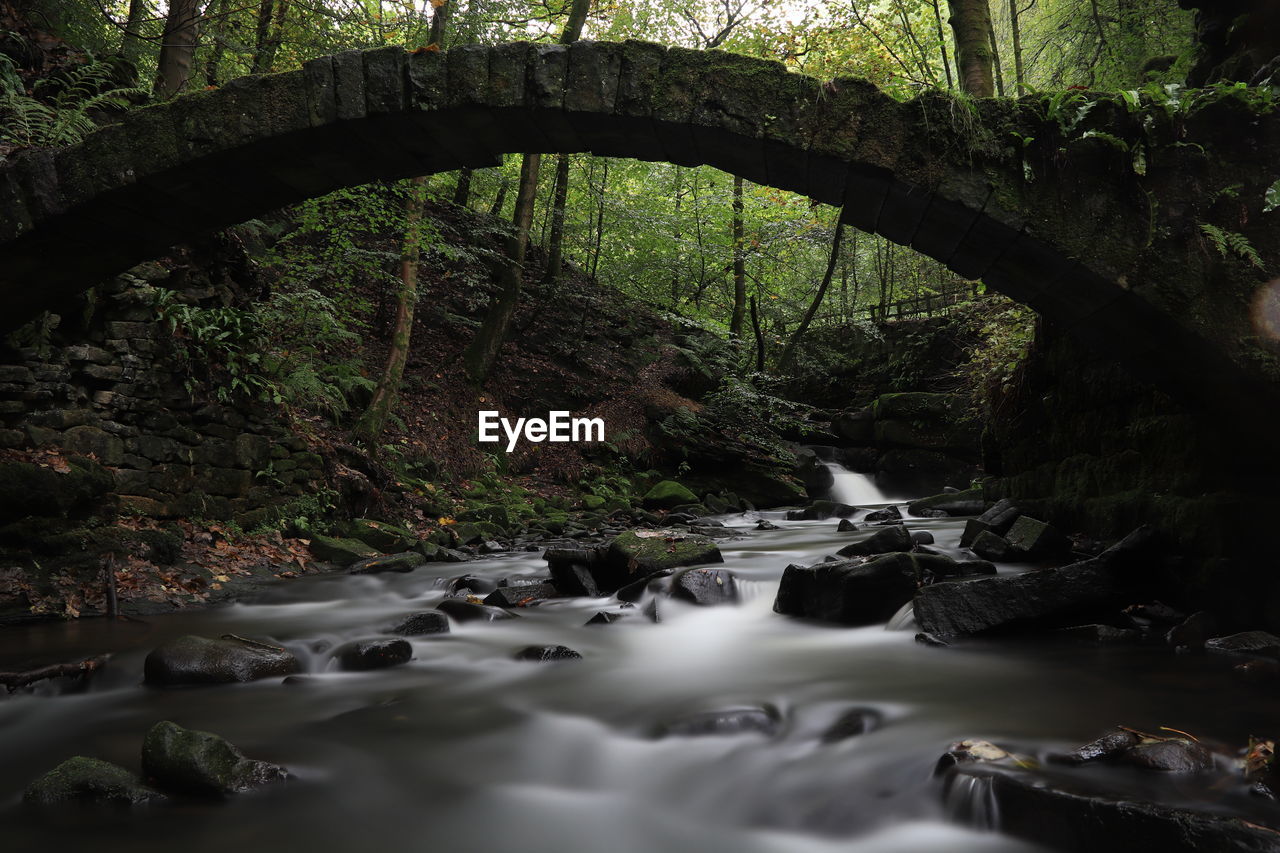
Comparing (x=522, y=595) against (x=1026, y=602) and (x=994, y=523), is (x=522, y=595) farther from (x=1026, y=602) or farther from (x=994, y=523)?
(x=994, y=523)

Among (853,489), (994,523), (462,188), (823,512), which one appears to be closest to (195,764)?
(994,523)

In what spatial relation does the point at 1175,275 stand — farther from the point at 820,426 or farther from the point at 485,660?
the point at 820,426

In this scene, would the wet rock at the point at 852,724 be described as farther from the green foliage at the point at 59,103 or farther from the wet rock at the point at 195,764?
the green foliage at the point at 59,103

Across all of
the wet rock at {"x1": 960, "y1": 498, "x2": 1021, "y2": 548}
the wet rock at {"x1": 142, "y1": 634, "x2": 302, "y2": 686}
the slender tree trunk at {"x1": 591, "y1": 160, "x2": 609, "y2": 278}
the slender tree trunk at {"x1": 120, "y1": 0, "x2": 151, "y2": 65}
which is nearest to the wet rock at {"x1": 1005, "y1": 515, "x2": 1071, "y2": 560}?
the wet rock at {"x1": 960, "y1": 498, "x2": 1021, "y2": 548}

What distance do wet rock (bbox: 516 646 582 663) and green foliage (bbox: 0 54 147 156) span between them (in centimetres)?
529

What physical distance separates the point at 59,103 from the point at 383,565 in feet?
18.3

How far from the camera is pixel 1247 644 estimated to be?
14.2 feet

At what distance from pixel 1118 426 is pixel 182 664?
7079mm

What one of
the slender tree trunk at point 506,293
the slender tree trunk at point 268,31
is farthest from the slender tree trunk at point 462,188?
the slender tree trunk at point 268,31

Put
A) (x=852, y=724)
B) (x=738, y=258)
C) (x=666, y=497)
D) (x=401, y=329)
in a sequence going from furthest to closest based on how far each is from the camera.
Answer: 1. (x=738, y=258)
2. (x=666, y=497)
3. (x=401, y=329)
4. (x=852, y=724)

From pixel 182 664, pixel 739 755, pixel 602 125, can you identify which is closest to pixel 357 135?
pixel 602 125

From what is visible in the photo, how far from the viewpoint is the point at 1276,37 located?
435cm

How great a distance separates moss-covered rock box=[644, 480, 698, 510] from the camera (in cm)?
1451

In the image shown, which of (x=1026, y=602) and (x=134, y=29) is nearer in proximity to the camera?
(x=1026, y=602)
